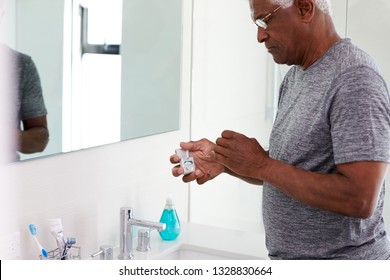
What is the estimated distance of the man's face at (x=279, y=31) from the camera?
4.36 feet

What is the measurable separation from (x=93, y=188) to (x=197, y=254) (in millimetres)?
371

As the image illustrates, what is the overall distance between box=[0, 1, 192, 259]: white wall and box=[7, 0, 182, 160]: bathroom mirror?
0.03 m

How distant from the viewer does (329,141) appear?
1.28 m

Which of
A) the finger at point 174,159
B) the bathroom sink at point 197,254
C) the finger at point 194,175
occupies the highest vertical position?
the finger at point 174,159

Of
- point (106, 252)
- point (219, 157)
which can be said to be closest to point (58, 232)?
point (106, 252)

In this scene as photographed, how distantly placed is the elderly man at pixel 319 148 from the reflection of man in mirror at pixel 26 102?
1.26 ft

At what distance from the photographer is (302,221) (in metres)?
1.34

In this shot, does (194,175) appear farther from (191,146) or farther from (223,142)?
(223,142)

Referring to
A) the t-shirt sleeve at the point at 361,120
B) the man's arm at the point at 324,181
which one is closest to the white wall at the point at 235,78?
the man's arm at the point at 324,181

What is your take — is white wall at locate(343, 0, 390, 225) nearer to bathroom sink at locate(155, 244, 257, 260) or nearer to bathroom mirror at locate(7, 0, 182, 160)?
bathroom mirror at locate(7, 0, 182, 160)

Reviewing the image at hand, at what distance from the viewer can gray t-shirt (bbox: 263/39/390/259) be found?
1203 mm

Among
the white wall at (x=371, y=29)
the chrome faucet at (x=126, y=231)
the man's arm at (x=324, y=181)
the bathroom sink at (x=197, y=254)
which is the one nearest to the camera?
the man's arm at (x=324, y=181)

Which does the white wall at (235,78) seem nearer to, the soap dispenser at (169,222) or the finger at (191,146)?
the soap dispenser at (169,222)
